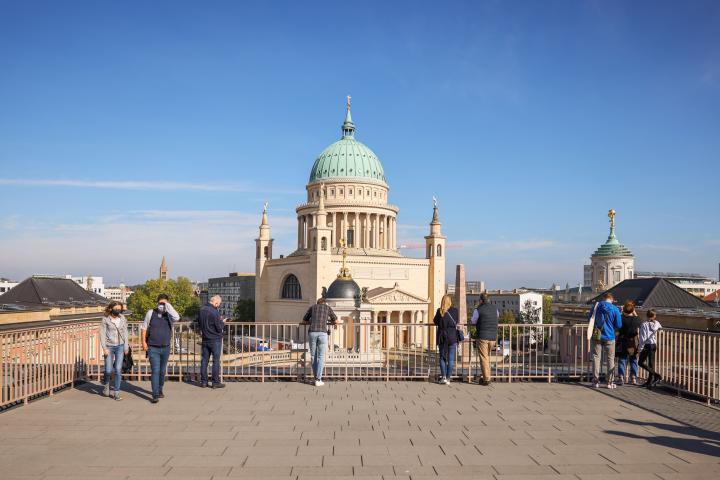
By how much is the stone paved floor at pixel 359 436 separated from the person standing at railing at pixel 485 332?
2.76 feet

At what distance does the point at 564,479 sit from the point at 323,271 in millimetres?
63508

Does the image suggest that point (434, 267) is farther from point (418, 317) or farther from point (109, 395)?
point (109, 395)

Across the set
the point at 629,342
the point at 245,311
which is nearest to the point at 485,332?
the point at 629,342

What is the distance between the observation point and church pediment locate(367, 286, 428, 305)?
6438 centimetres

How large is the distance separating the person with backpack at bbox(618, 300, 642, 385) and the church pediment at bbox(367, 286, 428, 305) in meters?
50.2

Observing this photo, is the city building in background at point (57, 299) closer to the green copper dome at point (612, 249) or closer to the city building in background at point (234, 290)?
the green copper dome at point (612, 249)

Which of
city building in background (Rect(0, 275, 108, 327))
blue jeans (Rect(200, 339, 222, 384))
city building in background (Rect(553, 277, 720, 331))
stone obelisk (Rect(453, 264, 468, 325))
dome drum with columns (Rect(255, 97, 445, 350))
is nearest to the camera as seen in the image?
blue jeans (Rect(200, 339, 222, 384))

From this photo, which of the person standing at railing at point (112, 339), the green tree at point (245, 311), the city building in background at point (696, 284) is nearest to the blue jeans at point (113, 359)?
the person standing at railing at point (112, 339)

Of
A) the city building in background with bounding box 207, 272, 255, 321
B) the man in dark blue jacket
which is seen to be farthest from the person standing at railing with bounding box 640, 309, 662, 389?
the city building in background with bounding box 207, 272, 255, 321

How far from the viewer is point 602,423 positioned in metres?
9.52

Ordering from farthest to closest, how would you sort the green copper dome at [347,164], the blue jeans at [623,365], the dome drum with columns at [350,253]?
the green copper dome at [347,164] → the dome drum with columns at [350,253] → the blue jeans at [623,365]

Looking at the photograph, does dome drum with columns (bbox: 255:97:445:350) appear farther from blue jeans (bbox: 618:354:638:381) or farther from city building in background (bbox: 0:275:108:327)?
blue jeans (bbox: 618:354:638:381)

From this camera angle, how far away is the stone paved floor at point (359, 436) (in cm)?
714

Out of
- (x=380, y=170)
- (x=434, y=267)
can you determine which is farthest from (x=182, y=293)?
(x=434, y=267)
